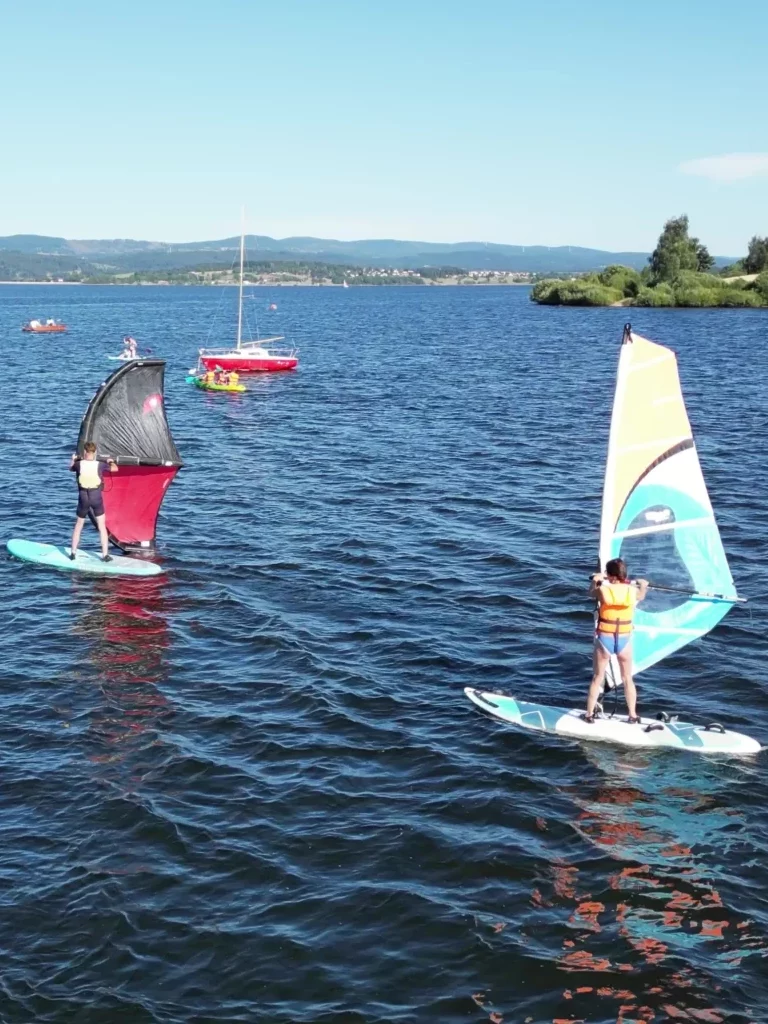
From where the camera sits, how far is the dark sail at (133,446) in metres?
25.6

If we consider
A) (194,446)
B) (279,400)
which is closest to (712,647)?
(194,446)

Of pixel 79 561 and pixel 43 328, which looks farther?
pixel 43 328

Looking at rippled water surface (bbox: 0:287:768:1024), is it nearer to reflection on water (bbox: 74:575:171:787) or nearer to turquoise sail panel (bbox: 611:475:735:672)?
reflection on water (bbox: 74:575:171:787)

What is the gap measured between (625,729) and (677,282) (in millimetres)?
146556

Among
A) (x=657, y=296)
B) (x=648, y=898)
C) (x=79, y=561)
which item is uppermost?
(x=657, y=296)

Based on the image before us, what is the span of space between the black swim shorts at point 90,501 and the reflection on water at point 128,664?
161cm

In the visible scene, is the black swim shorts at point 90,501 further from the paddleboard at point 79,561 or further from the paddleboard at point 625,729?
the paddleboard at point 625,729

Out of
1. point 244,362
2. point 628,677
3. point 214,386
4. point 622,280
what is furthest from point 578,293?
point 628,677

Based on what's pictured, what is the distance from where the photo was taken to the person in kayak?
80.4ft

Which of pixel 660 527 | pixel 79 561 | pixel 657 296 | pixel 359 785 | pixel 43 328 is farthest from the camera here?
pixel 657 296

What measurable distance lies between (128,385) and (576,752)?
14.2m

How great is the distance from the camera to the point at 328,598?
24016 millimetres

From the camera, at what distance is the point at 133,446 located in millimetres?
26125

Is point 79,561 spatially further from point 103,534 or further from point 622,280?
point 622,280
